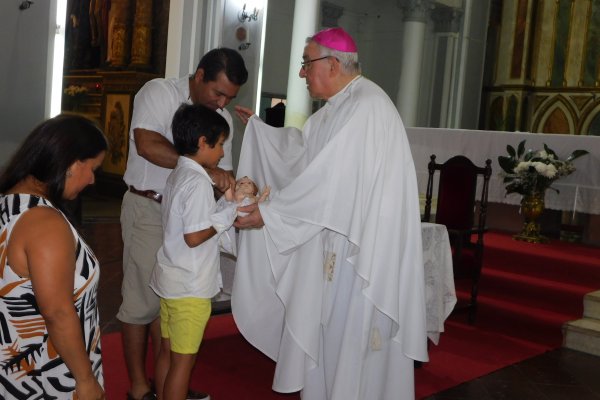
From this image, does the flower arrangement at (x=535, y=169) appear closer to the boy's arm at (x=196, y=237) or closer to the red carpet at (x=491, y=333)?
the red carpet at (x=491, y=333)

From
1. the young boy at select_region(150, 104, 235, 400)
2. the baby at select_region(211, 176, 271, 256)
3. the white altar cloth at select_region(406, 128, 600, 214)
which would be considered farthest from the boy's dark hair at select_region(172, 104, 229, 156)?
the white altar cloth at select_region(406, 128, 600, 214)

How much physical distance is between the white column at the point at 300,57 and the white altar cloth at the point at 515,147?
7.81 ft

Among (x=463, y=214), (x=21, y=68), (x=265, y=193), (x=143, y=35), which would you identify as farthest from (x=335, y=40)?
(x=143, y=35)

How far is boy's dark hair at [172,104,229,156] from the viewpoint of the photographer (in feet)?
8.47

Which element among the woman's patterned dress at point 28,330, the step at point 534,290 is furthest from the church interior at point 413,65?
the woman's patterned dress at point 28,330

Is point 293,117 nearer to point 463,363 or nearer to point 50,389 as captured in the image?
point 463,363

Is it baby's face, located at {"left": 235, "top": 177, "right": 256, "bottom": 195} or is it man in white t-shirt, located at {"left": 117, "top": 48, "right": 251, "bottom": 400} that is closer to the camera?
baby's face, located at {"left": 235, "top": 177, "right": 256, "bottom": 195}

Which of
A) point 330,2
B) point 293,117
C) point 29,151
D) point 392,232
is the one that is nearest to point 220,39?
point 293,117

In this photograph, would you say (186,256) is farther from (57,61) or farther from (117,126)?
(117,126)

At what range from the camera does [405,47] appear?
1270 cm

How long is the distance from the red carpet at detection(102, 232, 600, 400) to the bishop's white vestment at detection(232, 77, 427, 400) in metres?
0.71

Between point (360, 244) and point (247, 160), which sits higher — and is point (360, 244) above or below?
below

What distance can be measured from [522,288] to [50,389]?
5.12 metres

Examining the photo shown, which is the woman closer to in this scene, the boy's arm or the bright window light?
the boy's arm
